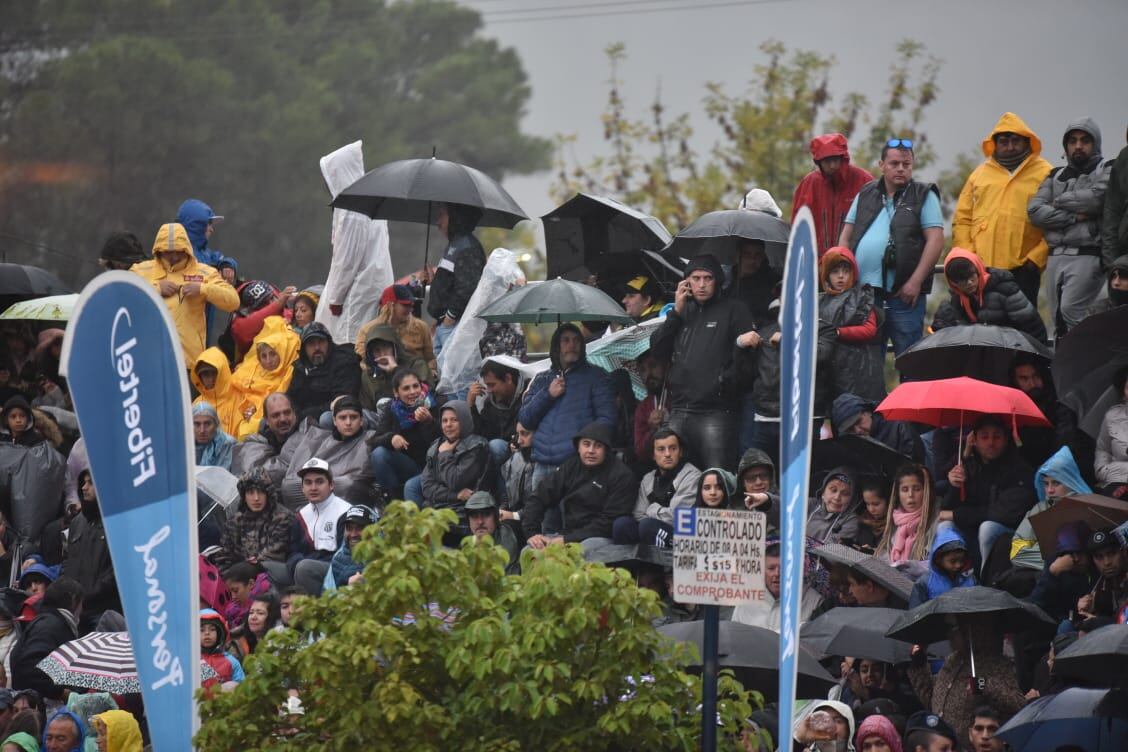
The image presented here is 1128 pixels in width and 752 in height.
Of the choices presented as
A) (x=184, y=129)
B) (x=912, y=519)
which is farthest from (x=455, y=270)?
(x=184, y=129)

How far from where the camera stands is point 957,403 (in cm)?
1321

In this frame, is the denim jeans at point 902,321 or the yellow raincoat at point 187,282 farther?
the yellow raincoat at point 187,282

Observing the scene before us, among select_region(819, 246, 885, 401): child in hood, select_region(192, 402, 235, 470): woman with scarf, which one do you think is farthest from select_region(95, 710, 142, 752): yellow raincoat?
select_region(819, 246, 885, 401): child in hood

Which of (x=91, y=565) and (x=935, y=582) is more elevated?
(x=935, y=582)

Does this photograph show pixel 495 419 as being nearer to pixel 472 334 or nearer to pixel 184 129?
pixel 472 334

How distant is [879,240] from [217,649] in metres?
5.66

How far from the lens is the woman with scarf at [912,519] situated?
1309 cm

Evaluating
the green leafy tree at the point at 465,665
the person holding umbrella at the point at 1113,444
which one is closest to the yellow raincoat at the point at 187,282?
the person holding umbrella at the point at 1113,444

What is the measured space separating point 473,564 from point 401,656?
1.80ft

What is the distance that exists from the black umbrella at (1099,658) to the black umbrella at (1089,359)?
3.56 m

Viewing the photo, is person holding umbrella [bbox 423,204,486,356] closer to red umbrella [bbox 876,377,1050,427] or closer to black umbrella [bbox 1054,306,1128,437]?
red umbrella [bbox 876,377,1050,427]

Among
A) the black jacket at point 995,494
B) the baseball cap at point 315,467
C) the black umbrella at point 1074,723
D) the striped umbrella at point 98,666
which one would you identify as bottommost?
the striped umbrella at point 98,666

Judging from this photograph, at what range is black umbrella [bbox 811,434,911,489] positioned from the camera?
13.7m

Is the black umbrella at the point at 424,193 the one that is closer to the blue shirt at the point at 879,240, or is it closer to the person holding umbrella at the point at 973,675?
the blue shirt at the point at 879,240
